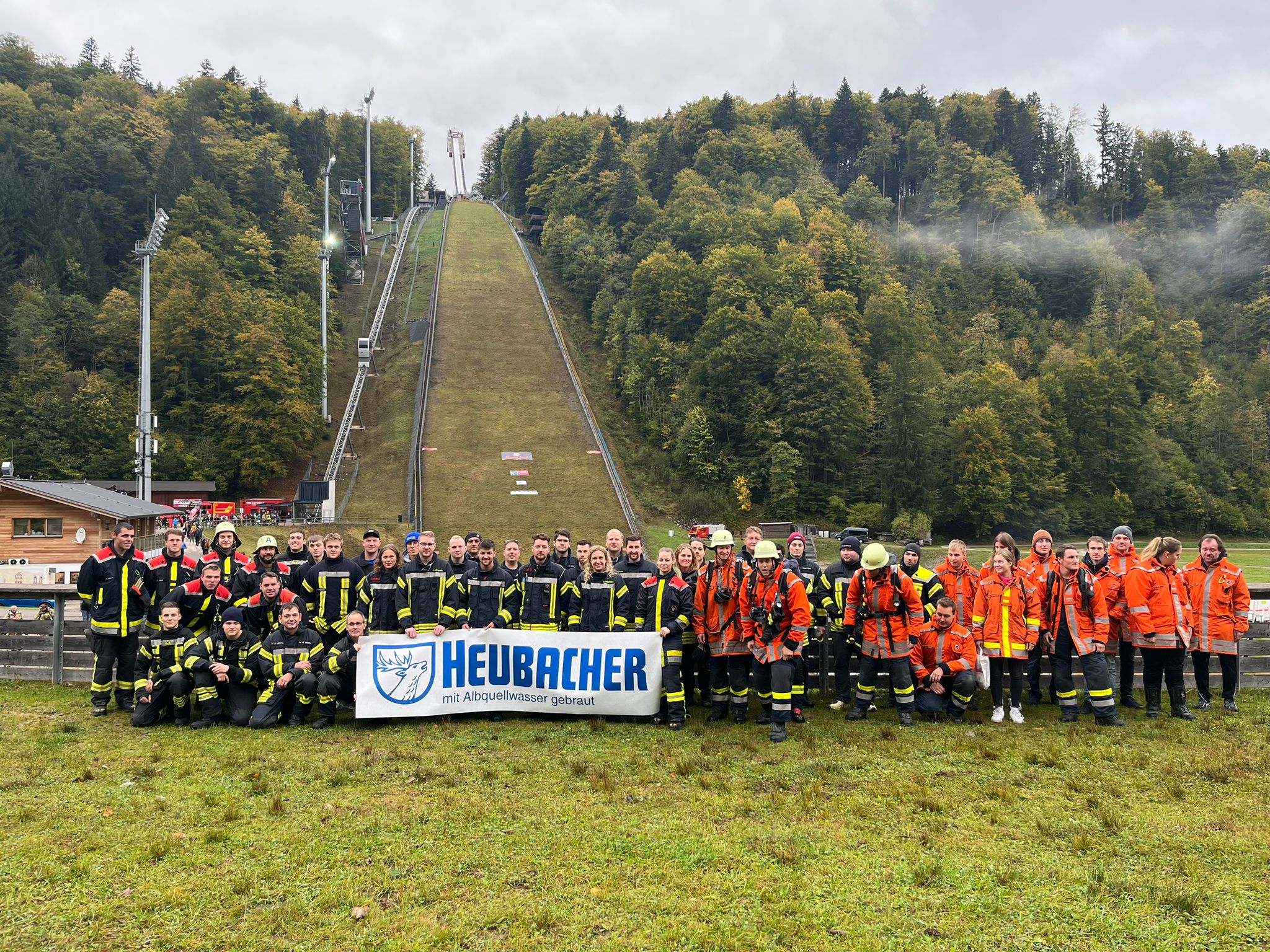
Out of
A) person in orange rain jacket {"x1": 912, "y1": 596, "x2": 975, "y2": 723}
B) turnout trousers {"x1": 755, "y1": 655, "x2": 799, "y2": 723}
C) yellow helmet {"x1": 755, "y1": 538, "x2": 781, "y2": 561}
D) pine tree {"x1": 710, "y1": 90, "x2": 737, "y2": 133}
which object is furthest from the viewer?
pine tree {"x1": 710, "y1": 90, "x2": 737, "y2": 133}

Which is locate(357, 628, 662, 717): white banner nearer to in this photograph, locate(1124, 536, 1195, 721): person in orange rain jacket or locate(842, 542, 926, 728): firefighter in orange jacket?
locate(842, 542, 926, 728): firefighter in orange jacket

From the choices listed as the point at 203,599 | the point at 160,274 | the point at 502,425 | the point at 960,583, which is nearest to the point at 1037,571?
the point at 960,583

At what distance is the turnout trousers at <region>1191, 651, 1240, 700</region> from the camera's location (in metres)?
9.17

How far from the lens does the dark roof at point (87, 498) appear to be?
2420 cm

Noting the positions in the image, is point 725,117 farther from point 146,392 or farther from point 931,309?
point 146,392

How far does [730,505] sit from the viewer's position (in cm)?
4356

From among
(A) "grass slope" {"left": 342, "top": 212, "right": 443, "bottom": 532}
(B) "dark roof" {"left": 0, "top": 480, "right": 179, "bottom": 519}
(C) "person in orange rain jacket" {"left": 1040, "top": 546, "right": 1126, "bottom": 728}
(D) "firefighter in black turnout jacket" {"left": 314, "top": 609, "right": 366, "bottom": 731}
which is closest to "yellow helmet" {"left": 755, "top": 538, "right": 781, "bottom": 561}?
(C) "person in orange rain jacket" {"left": 1040, "top": 546, "right": 1126, "bottom": 728}

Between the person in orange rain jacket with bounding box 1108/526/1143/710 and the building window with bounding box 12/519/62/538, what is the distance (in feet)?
A: 94.1

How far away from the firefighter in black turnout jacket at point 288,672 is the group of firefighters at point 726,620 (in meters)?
0.02

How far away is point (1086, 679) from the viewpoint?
29.2 ft

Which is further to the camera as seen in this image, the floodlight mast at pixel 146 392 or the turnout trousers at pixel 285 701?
the floodlight mast at pixel 146 392

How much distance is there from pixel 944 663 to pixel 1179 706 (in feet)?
8.93

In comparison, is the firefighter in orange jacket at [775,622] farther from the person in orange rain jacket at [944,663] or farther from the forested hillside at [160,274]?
the forested hillside at [160,274]

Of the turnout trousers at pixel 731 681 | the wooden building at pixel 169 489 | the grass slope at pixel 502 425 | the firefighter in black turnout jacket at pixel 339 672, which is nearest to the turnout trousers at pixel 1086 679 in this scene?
the turnout trousers at pixel 731 681
